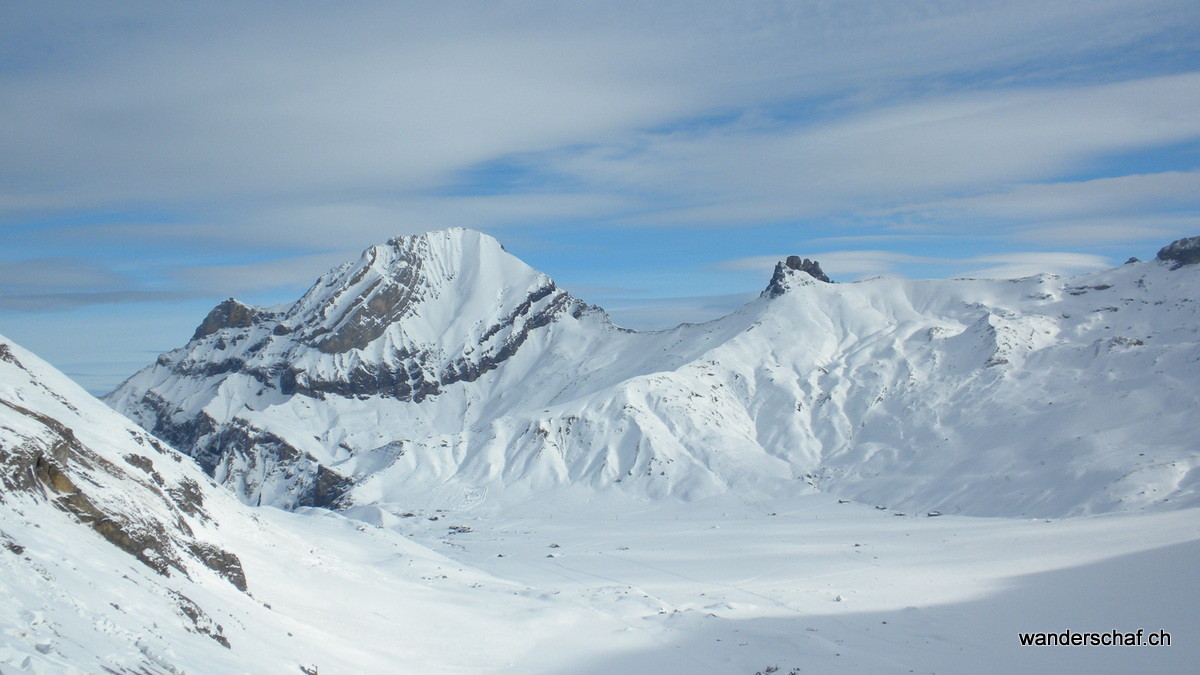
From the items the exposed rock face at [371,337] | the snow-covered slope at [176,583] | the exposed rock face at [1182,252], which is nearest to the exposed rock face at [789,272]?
the exposed rock face at [371,337]

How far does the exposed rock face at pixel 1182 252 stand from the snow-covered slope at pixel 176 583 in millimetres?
118763

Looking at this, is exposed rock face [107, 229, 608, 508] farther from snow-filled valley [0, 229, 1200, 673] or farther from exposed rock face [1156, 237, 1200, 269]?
exposed rock face [1156, 237, 1200, 269]

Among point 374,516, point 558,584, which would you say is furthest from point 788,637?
point 374,516

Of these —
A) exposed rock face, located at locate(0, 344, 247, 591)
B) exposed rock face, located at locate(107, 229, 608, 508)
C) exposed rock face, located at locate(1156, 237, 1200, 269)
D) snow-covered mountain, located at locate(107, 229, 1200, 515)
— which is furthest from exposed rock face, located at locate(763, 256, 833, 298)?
exposed rock face, located at locate(0, 344, 247, 591)

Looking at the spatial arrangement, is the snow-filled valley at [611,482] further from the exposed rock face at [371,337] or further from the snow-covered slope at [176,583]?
the exposed rock face at [371,337]

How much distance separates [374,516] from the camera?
96.1 meters

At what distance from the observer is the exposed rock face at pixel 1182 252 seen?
116 m

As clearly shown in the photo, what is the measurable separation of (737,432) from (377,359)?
269ft

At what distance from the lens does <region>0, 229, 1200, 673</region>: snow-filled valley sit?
2794cm

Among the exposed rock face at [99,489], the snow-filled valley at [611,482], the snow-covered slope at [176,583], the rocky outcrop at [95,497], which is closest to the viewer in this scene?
the snow-covered slope at [176,583]

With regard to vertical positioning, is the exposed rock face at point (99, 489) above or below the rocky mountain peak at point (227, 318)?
below

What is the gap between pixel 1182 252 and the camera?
118062 mm

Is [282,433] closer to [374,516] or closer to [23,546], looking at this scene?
[374,516]

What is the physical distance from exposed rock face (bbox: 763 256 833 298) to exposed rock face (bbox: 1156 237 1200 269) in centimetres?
5644
